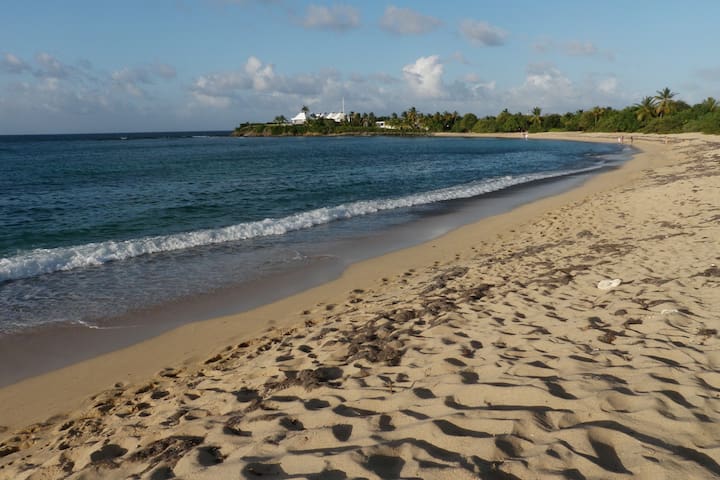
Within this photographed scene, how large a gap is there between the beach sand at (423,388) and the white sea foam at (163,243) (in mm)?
5730

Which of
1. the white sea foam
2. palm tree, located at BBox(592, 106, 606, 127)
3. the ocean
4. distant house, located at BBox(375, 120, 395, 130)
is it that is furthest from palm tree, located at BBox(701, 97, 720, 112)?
distant house, located at BBox(375, 120, 395, 130)

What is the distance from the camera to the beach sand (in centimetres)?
310

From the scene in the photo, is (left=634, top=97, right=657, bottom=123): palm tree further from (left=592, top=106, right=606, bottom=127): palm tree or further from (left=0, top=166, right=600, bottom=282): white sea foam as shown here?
(left=0, top=166, right=600, bottom=282): white sea foam

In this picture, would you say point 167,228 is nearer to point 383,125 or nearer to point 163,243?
point 163,243

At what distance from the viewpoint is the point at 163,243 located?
13.0m

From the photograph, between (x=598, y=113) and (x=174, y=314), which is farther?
(x=598, y=113)

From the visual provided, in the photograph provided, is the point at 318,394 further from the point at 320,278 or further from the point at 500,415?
the point at 320,278

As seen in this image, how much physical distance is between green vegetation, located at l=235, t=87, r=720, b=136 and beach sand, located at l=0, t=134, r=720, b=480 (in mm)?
71747

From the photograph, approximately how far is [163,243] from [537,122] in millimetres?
138986

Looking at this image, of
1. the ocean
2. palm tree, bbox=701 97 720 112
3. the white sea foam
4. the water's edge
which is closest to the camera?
the water's edge

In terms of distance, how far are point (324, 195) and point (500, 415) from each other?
20839 millimetres

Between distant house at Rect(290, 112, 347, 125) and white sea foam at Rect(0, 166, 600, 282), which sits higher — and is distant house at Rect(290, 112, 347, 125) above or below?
above

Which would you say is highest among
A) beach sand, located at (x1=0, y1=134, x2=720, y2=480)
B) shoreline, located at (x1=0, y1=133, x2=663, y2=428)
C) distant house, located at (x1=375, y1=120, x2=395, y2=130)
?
distant house, located at (x1=375, y1=120, x2=395, y2=130)

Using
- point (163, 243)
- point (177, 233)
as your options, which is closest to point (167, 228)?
point (177, 233)
